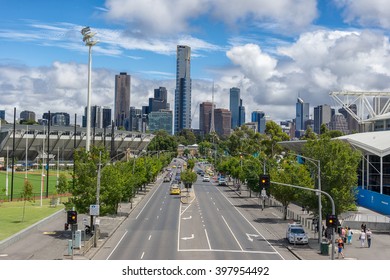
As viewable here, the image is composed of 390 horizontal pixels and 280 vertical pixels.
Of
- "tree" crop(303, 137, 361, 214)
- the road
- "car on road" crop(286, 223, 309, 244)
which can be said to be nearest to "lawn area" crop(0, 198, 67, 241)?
the road

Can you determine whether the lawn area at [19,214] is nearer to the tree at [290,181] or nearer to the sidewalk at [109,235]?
the sidewalk at [109,235]

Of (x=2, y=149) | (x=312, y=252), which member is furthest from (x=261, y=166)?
(x=2, y=149)

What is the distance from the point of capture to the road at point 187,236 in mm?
39719

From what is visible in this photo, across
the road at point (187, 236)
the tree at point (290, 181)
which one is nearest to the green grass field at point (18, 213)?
the road at point (187, 236)

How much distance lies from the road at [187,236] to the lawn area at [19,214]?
8.45 metres

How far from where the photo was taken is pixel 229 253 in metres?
40.5

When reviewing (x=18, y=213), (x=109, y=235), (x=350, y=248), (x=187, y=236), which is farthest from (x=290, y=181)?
(x=18, y=213)

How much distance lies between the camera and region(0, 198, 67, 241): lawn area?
49.5m

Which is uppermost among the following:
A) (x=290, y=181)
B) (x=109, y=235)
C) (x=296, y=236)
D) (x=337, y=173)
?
(x=337, y=173)

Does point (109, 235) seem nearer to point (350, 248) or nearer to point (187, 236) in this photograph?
point (187, 236)

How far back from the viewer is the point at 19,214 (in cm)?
6034

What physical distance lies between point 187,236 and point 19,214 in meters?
21.2

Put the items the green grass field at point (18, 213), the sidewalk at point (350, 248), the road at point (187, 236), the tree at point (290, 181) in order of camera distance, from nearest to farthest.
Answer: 1. the road at point (187, 236)
2. the sidewalk at point (350, 248)
3. the green grass field at point (18, 213)
4. the tree at point (290, 181)

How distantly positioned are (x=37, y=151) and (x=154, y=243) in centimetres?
16057
